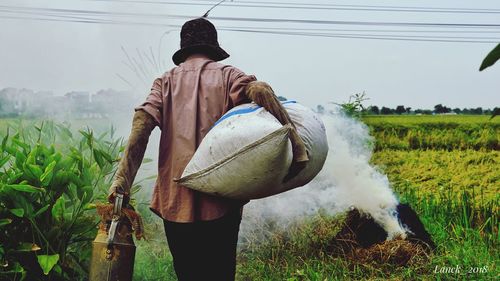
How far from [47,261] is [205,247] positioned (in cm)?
94

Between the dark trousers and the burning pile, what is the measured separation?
160 cm

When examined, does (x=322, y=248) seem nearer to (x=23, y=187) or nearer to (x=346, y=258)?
(x=346, y=258)

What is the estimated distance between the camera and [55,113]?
21.1 ft

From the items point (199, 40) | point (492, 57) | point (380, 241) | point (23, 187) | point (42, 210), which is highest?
point (199, 40)

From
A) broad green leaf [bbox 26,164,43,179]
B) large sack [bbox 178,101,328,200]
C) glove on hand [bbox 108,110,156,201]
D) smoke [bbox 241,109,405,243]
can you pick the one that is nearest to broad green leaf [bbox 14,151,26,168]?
broad green leaf [bbox 26,164,43,179]

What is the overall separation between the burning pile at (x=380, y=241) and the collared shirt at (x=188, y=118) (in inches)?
70.2

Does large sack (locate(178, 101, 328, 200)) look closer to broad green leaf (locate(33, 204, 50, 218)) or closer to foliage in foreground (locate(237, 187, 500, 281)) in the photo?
broad green leaf (locate(33, 204, 50, 218))

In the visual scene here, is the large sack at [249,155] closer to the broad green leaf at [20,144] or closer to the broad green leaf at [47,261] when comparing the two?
the broad green leaf at [47,261]

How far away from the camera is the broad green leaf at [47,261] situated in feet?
10.3

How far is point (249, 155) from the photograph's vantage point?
7.54 ft

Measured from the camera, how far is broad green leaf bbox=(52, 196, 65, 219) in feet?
10.6

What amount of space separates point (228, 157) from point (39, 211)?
1.35 m

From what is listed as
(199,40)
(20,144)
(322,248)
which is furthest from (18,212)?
(322,248)

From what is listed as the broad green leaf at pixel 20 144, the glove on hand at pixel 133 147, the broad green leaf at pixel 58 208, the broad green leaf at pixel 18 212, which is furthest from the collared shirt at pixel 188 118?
the broad green leaf at pixel 20 144
